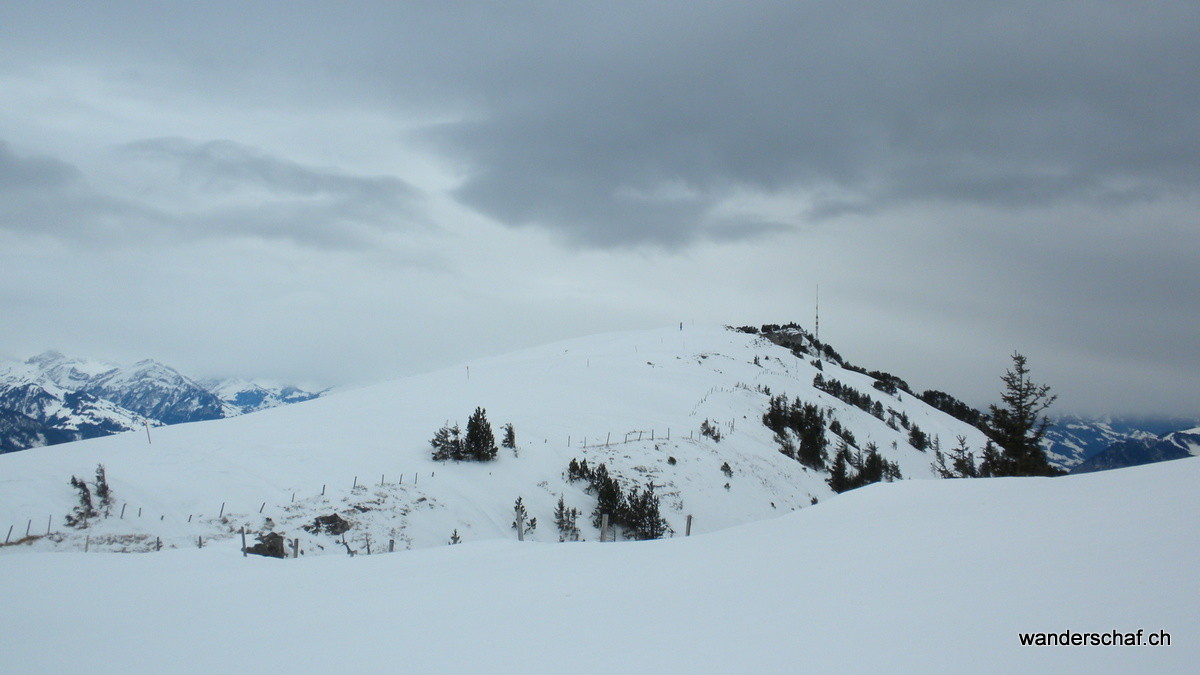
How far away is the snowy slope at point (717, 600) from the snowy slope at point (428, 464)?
892cm

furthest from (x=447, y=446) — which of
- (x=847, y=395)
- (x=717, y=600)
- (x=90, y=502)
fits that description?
(x=847, y=395)

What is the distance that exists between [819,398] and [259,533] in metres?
56.7

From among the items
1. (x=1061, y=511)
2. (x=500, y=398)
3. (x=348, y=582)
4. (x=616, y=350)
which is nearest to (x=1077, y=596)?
(x=1061, y=511)

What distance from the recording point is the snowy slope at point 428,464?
18938 millimetres

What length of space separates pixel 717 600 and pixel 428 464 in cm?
2219

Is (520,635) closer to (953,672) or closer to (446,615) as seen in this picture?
(446,615)

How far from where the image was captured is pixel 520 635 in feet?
20.7

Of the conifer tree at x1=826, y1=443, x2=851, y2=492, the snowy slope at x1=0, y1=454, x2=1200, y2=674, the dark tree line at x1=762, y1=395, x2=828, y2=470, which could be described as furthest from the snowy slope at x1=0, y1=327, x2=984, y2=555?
the snowy slope at x1=0, y1=454, x2=1200, y2=674

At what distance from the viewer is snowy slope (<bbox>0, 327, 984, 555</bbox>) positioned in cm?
1894

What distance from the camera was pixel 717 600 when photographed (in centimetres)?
669

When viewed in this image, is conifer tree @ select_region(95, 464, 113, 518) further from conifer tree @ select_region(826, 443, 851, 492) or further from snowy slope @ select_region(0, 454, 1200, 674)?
conifer tree @ select_region(826, 443, 851, 492)

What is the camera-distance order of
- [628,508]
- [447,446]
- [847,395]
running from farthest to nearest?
[847,395] → [447,446] → [628,508]

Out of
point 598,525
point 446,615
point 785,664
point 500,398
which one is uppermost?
point 500,398

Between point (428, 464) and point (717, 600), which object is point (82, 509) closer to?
point (428, 464)
